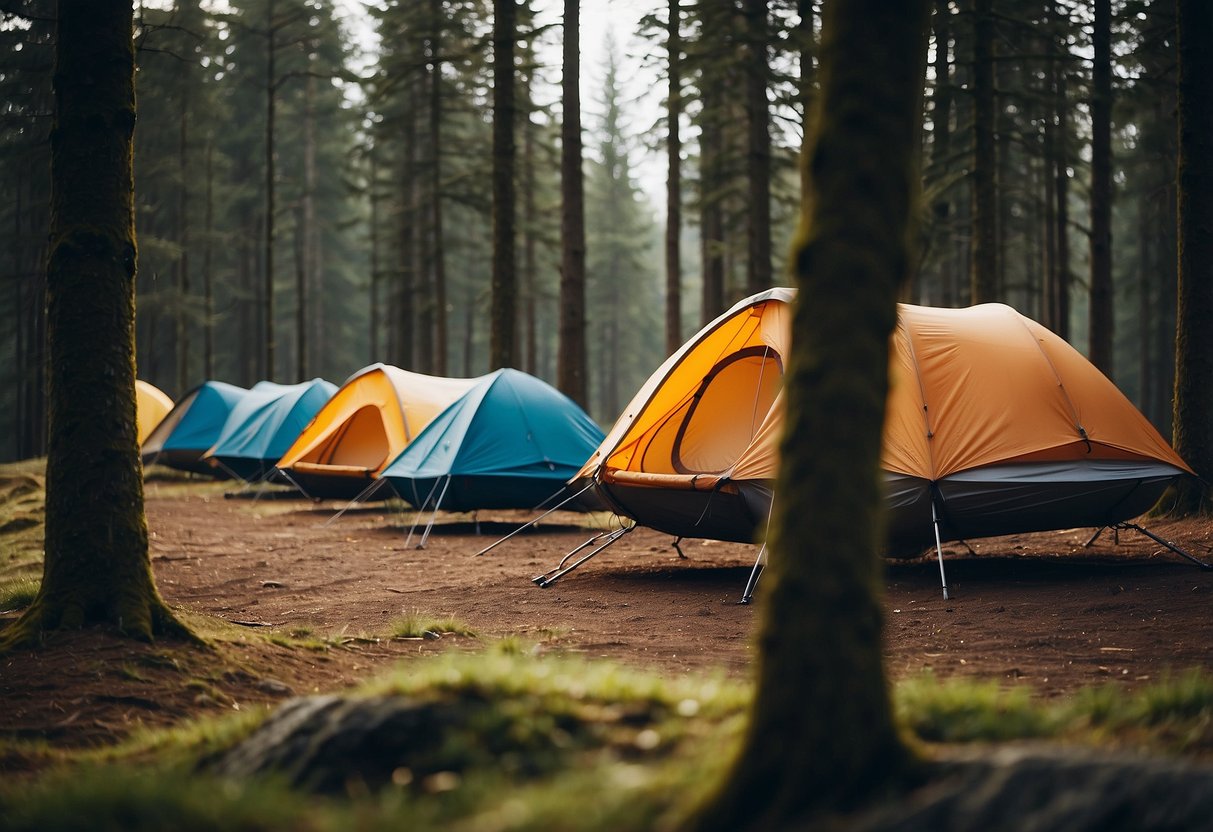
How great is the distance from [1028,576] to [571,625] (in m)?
3.50

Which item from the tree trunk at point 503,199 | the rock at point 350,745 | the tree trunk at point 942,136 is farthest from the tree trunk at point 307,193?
the rock at point 350,745

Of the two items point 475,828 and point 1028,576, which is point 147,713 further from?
point 1028,576

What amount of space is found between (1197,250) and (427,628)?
292 inches

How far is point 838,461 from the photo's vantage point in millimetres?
2658

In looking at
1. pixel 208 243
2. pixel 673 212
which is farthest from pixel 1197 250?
pixel 208 243

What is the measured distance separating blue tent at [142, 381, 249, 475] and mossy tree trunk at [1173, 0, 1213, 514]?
1848 cm

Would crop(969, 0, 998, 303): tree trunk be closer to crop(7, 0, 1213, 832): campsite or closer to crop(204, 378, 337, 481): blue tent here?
crop(7, 0, 1213, 832): campsite

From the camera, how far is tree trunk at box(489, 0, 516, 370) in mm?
15695

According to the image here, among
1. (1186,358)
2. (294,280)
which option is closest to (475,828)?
(1186,358)

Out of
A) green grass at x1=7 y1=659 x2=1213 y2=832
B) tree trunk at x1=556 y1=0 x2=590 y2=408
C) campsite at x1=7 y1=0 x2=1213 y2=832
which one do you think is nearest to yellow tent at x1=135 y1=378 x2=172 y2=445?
campsite at x1=7 y1=0 x2=1213 y2=832

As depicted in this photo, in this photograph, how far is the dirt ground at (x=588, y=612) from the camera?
479 centimetres

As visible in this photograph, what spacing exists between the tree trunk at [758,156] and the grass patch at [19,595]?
36.7 feet

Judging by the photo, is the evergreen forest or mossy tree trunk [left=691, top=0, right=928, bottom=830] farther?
the evergreen forest

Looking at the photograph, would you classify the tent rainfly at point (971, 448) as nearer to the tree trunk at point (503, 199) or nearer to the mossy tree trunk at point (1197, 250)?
the mossy tree trunk at point (1197, 250)
